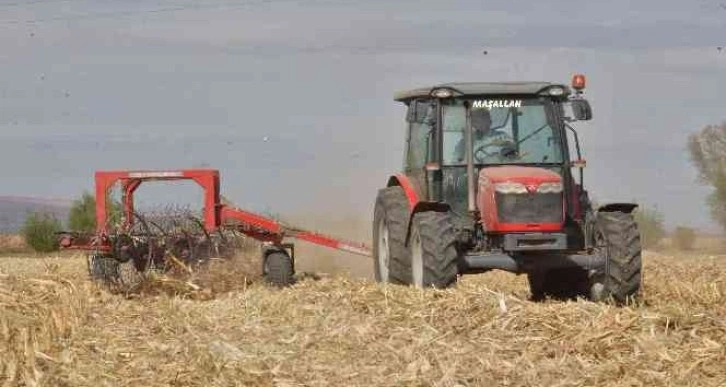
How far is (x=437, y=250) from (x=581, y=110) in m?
1.90

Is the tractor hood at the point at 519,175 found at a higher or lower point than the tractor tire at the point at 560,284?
higher

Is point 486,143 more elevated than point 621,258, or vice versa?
point 486,143

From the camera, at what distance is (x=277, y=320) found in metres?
9.91

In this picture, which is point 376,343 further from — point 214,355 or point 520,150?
point 520,150

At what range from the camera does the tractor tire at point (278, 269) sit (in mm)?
14613

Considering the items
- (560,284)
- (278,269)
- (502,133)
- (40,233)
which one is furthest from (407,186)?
(40,233)

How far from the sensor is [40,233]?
114 ft

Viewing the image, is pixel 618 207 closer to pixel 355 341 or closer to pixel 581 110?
pixel 581 110

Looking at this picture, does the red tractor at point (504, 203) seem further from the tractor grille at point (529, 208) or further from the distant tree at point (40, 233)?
the distant tree at point (40, 233)

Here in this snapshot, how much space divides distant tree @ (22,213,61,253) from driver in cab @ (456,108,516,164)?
79.9 feet

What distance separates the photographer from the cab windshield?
12117mm

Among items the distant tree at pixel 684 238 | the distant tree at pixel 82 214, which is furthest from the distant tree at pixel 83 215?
the distant tree at pixel 684 238

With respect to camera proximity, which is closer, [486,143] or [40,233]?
[486,143]

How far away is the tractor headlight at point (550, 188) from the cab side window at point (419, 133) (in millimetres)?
1251
